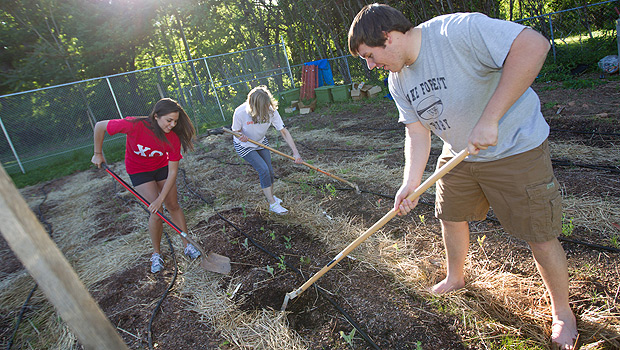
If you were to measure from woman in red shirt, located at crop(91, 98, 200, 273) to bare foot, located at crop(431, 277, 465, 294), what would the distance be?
2396 millimetres

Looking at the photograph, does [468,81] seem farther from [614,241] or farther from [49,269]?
[614,241]

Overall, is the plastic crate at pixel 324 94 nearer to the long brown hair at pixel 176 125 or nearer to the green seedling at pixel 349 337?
the long brown hair at pixel 176 125

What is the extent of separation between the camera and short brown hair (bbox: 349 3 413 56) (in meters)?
1.61

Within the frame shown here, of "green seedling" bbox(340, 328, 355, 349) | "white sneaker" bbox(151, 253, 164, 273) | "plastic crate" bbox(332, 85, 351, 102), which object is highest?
"plastic crate" bbox(332, 85, 351, 102)

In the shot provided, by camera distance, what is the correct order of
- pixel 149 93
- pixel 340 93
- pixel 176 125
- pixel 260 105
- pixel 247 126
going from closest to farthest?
pixel 176 125, pixel 260 105, pixel 247 126, pixel 340 93, pixel 149 93

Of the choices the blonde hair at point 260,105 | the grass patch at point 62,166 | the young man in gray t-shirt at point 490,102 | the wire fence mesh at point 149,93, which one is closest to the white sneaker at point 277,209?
the blonde hair at point 260,105

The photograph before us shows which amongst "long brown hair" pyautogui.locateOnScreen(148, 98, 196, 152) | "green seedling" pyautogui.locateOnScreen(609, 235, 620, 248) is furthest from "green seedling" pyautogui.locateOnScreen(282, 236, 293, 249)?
"green seedling" pyautogui.locateOnScreen(609, 235, 620, 248)

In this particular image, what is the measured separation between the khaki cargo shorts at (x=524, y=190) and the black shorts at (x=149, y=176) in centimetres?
287

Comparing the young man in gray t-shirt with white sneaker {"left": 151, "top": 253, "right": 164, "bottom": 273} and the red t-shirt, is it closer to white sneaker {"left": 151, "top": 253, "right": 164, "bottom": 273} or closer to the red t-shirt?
the red t-shirt

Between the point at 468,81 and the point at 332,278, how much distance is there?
6.23 ft

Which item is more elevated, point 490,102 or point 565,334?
point 490,102

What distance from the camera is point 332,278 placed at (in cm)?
288

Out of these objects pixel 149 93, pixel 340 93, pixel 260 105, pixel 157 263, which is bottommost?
pixel 157 263

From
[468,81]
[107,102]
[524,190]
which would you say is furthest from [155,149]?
[107,102]
